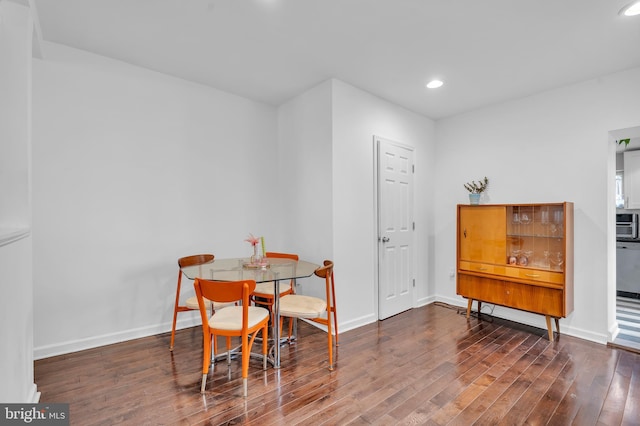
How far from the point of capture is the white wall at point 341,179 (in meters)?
3.39

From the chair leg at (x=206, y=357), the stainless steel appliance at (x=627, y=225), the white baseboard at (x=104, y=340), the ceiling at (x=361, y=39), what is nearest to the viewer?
the chair leg at (x=206, y=357)

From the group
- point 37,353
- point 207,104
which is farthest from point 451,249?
point 37,353

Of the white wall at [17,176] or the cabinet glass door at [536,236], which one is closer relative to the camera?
the white wall at [17,176]

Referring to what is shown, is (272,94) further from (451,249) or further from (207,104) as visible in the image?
(451,249)

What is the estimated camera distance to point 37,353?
8.77 ft

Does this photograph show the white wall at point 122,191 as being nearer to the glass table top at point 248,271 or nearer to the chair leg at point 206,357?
the glass table top at point 248,271

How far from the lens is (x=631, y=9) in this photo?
2.19m

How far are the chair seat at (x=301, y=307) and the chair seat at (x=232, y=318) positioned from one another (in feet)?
0.80

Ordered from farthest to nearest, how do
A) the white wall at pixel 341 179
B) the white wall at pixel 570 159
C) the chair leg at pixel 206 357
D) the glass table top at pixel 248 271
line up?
the white wall at pixel 341 179
the white wall at pixel 570 159
the glass table top at pixel 248 271
the chair leg at pixel 206 357

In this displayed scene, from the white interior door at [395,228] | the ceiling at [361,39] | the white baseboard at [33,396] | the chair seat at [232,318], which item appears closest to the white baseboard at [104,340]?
the white baseboard at [33,396]

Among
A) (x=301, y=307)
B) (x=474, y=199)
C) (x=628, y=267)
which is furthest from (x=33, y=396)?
(x=628, y=267)

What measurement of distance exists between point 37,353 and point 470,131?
5.34m

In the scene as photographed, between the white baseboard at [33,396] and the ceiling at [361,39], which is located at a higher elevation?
the ceiling at [361,39]

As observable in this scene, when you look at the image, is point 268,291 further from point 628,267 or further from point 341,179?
point 628,267
